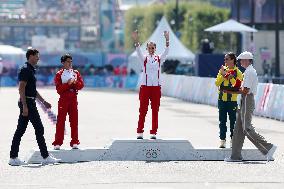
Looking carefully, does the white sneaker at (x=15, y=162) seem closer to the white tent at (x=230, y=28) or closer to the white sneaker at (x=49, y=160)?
the white sneaker at (x=49, y=160)

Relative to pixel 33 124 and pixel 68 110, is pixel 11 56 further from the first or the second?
pixel 33 124

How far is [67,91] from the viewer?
56.1ft

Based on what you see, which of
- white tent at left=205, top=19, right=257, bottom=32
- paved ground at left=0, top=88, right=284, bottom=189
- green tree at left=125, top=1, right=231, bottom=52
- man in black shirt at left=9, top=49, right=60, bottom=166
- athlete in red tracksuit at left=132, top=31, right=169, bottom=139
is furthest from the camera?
green tree at left=125, top=1, right=231, bottom=52

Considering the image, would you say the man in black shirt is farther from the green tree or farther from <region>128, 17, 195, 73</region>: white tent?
the green tree

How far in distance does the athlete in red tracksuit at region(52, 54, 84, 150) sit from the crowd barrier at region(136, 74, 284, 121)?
1377 centimetres

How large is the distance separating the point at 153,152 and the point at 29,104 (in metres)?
2.24

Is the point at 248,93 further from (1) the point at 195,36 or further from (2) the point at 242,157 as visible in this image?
(1) the point at 195,36

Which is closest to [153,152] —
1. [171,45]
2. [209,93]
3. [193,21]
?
[209,93]

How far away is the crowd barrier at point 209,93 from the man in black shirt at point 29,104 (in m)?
14.6

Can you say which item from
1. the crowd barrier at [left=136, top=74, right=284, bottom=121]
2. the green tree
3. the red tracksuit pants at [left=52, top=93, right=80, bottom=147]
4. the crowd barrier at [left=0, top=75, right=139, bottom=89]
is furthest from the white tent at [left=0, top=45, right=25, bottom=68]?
the red tracksuit pants at [left=52, top=93, right=80, bottom=147]

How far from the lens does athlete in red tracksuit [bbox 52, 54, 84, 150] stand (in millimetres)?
17031

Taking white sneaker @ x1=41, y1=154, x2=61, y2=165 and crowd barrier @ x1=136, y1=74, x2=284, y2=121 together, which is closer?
white sneaker @ x1=41, y1=154, x2=61, y2=165

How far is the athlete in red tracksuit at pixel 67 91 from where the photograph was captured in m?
17.0

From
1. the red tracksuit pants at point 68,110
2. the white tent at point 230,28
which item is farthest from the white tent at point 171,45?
the red tracksuit pants at point 68,110
